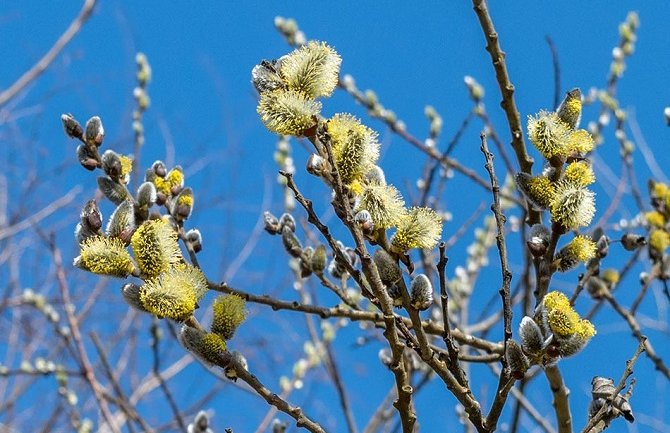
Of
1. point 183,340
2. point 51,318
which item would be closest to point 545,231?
point 183,340

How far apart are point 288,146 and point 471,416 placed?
88.3 inches

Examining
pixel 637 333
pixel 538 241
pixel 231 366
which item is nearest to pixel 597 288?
pixel 637 333

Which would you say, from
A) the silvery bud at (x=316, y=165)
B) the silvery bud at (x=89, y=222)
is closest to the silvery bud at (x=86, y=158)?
the silvery bud at (x=89, y=222)

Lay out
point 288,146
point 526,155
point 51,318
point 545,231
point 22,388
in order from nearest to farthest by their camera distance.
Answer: point 545,231, point 526,155, point 51,318, point 288,146, point 22,388

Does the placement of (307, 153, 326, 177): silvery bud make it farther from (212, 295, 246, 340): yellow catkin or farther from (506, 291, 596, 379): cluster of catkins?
(506, 291, 596, 379): cluster of catkins

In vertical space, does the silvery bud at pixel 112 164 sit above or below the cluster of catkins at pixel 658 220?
below

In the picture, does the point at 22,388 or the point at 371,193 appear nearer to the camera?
the point at 371,193

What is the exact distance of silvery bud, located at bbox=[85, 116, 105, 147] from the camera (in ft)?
5.36

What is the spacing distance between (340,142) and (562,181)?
1.37 ft

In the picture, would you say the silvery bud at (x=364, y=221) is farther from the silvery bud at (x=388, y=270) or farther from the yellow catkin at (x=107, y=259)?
the yellow catkin at (x=107, y=259)

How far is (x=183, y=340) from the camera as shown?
1246mm

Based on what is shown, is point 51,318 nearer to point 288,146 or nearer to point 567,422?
point 288,146

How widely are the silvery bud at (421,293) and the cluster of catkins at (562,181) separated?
0.23m

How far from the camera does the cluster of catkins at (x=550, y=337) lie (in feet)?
4.16
